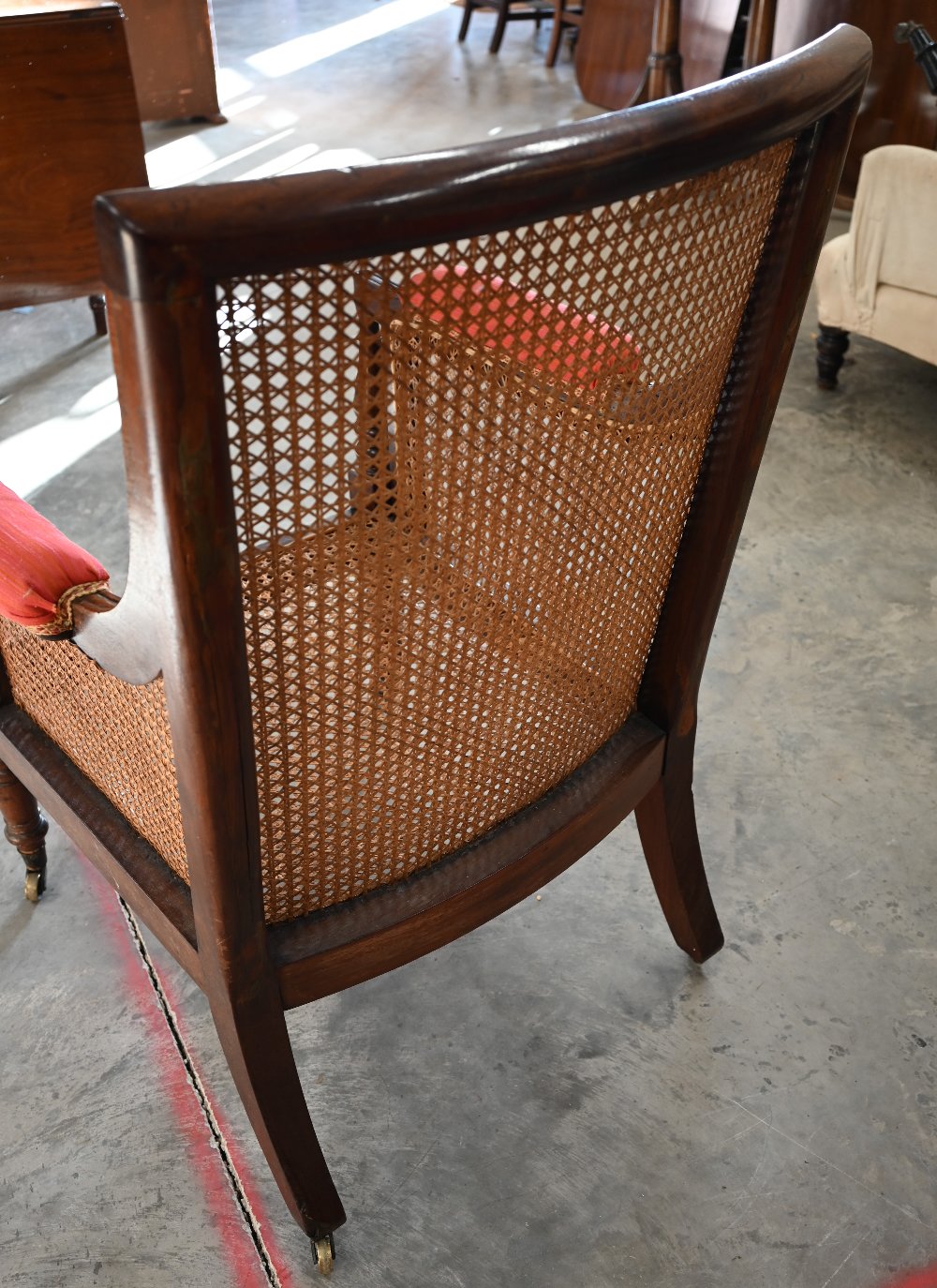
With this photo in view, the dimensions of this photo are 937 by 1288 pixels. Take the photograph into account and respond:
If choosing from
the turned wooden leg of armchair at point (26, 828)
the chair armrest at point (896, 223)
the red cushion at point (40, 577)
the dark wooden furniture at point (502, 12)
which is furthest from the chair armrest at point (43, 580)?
the dark wooden furniture at point (502, 12)

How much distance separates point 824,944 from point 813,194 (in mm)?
977

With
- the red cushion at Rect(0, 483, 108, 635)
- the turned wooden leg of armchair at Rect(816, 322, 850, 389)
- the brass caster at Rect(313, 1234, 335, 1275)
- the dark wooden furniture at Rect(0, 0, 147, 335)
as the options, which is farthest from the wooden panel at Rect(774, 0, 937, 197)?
the brass caster at Rect(313, 1234, 335, 1275)

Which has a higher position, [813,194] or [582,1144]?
[813,194]

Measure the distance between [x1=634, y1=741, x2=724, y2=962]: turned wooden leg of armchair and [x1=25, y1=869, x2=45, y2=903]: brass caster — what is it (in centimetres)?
78

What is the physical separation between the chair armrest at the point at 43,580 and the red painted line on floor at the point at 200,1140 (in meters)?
0.65

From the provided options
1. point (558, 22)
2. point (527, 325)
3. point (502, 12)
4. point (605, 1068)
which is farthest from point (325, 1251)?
point (502, 12)

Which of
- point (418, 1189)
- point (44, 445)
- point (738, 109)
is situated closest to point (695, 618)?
point (738, 109)

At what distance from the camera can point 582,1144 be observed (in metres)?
1.26

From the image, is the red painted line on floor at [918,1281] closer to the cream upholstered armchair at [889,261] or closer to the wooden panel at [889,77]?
the cream upholstered armchair at [889,261]

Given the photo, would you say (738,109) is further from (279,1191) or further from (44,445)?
(44,445)

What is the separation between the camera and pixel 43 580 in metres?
0.89

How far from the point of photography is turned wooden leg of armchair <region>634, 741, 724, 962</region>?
4.16ft

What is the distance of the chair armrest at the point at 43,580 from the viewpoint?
88 centimetres

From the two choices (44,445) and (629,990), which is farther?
(44,445)
